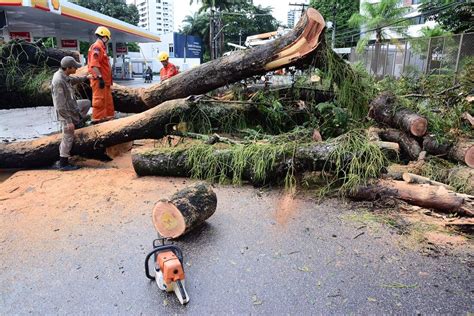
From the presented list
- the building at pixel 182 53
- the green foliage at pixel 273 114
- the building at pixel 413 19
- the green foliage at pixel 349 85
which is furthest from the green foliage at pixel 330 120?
the building at pixel 182 53

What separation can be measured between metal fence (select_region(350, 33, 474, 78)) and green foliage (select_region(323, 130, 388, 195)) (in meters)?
4.35

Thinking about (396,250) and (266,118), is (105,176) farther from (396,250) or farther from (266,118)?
(396,250)

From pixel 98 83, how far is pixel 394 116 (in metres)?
4.83

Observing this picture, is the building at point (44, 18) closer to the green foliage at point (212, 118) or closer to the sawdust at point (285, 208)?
the green foliage at point (212, 118)

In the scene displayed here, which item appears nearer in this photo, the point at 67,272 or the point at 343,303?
the point at 343,303

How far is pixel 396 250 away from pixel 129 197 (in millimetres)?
2890

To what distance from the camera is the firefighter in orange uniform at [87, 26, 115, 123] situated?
5.93m

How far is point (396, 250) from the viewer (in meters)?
2.99

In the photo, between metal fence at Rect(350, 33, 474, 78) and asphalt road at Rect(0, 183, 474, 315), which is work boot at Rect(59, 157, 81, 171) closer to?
asphalt road at Rect(0, 183, 474, 315)

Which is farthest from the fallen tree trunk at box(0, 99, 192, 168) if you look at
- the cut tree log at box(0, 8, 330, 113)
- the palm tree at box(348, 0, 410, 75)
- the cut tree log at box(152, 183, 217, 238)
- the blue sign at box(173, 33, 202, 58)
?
the blue sign at box(173, 33, 202, 58)

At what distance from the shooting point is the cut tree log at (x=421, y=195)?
137 inches

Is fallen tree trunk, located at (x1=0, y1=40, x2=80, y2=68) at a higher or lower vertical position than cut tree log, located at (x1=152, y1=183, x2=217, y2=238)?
higher

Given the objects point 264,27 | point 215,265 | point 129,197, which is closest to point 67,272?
point 215,265

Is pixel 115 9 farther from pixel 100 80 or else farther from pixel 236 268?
pixel 236 268
